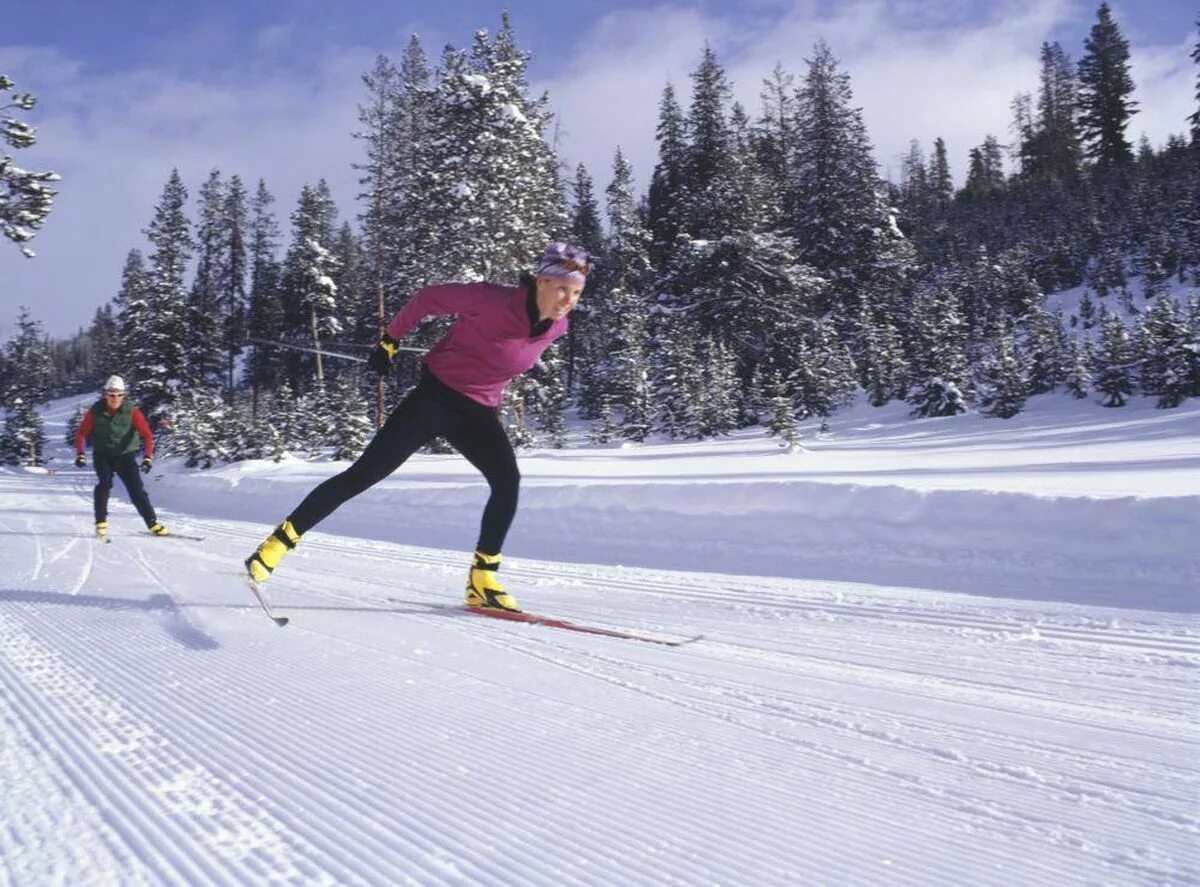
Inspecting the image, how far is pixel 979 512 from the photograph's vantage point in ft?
16.9

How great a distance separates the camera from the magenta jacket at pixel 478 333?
3992 mm

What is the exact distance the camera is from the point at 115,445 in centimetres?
895

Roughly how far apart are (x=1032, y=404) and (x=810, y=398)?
7.73 m

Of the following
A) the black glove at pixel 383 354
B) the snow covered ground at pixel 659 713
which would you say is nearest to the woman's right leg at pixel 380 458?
the black glove at pixel 383 354

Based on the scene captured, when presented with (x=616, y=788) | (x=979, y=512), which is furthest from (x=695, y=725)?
(x=979, y=512)

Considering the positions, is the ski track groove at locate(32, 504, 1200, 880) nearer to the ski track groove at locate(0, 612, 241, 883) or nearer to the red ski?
the red ski

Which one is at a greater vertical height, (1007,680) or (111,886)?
(111,886)

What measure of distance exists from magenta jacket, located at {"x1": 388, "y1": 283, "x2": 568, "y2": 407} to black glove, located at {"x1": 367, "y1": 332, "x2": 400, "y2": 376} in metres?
0.05

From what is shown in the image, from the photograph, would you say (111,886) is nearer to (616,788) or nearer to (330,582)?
(616,788)

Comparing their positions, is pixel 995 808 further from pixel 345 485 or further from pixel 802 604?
pixel 345 485

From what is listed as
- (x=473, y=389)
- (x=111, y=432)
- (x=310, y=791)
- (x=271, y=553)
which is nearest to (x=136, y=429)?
(x=111, y=432)

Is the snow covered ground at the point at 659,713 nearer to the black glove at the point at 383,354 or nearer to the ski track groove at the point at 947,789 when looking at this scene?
the ski track groove at the point at 947,789

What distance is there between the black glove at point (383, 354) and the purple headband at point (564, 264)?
2.95 feet

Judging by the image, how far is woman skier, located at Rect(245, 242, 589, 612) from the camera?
399 cm
